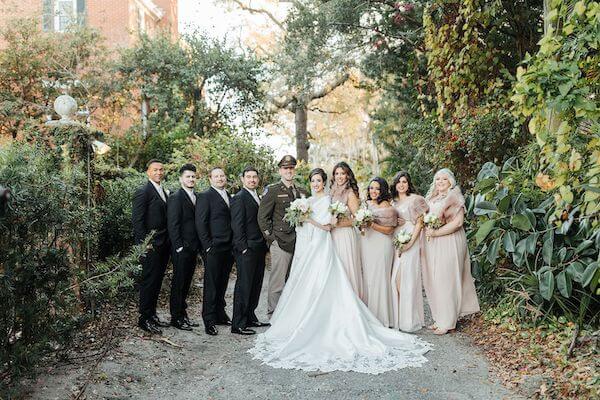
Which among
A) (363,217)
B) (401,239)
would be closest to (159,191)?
(363,217)

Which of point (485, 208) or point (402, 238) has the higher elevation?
point (485, 208)

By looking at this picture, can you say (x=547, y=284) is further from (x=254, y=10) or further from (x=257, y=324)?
(x=254, y=10)

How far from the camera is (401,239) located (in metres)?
7.96

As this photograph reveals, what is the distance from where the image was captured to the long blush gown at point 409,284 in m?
7.87

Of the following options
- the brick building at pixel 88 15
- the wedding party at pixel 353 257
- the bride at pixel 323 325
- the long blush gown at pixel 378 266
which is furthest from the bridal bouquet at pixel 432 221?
the brick building at pixel 88 15

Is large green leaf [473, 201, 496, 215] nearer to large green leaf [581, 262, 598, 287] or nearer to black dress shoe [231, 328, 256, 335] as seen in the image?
large green leaf [581, 262, 598, 287]

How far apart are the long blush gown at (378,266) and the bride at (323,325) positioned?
612 millimetres

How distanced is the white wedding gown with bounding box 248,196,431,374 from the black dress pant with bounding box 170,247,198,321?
47.1 inches

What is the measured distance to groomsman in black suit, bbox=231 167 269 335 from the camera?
303 inches

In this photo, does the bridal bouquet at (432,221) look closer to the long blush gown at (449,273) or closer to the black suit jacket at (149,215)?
the long blush gown at (449,273)

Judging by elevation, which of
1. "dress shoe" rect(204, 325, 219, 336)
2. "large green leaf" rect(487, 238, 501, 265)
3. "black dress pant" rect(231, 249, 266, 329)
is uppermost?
"large green leaf" rect(487, 238, 501, 265)

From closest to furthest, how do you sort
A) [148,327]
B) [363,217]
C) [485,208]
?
[148,327] < [485,208] < [363,217]

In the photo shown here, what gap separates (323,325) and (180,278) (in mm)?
1987

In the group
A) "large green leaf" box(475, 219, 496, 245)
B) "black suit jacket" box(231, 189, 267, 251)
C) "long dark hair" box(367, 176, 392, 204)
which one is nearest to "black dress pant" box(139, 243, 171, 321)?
"black suit jacket" box(231, 189, 267, 251)
